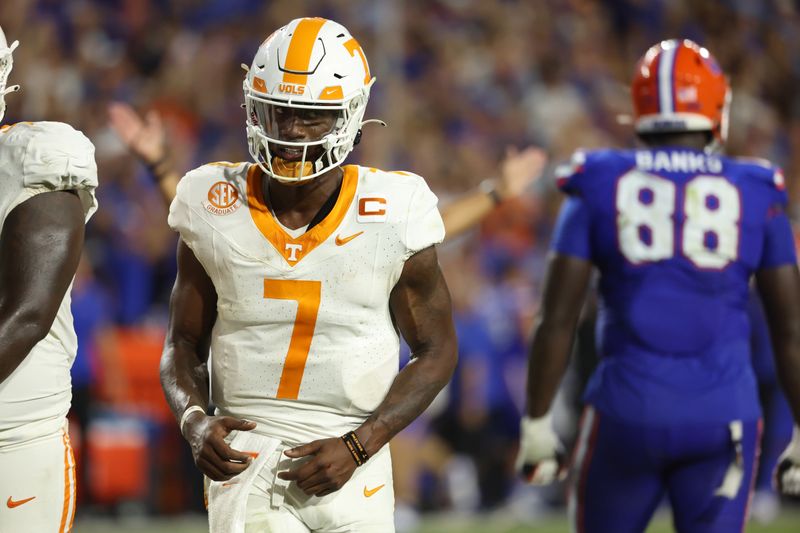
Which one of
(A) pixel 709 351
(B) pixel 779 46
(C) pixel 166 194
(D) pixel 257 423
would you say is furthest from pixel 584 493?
(B) pixel 779 46

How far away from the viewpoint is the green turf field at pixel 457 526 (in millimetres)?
7207

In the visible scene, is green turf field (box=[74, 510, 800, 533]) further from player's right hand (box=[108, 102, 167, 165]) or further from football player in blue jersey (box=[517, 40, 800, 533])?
football player in blue jersey (box=[517, 40, 800, 533])

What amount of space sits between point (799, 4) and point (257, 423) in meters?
8.92

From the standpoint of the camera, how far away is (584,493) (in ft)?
11.9

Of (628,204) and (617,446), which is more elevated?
(628,204)

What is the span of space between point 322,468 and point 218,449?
0.80 ft

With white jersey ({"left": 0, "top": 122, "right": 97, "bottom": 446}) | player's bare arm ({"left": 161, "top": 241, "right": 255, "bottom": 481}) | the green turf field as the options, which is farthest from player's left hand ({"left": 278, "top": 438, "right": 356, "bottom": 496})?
the green turf field

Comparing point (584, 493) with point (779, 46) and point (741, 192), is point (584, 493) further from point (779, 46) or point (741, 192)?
point (779, 46)

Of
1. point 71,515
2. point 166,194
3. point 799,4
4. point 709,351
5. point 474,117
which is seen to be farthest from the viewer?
point 799,4

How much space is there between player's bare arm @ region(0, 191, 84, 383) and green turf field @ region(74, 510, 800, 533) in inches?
178

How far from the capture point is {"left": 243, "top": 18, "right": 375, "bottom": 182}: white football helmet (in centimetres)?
305

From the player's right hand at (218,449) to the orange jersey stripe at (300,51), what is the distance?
32.8 inches

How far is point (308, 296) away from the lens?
3.08m

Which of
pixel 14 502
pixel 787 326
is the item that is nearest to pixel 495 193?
pixel 787 326
